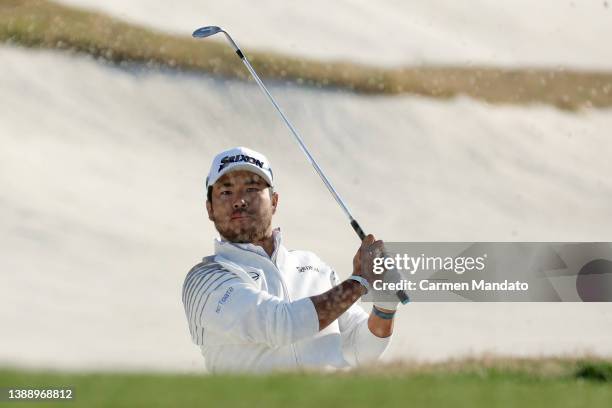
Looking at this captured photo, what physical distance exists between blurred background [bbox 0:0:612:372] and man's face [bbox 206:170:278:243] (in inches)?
316

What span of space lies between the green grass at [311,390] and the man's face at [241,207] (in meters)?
2.16

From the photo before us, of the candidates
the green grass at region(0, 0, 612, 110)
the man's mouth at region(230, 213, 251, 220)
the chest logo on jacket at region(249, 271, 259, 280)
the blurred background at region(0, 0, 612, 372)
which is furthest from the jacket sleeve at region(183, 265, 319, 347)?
the green grass at region(0, 0, 612, 110)

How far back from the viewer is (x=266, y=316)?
6.87 metres

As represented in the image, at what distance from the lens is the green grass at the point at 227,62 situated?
24828 mm

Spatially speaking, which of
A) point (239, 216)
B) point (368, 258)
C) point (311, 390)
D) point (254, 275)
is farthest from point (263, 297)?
point (311, 390)

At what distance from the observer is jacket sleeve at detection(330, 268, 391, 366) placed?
7477 millimetres

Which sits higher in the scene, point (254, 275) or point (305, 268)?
point (305, 268)

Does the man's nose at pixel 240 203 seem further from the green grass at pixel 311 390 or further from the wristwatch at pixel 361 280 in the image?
the green grass at pixel 311 390

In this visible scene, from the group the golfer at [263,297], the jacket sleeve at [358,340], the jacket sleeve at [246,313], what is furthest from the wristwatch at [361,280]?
the jacket sleeve at [358,340]

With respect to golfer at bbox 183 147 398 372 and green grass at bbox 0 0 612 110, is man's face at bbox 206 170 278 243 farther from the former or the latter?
green grass at bbox 0 0 612 110

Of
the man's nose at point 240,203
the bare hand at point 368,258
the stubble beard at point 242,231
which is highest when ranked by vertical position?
the man's nose at point 240,203

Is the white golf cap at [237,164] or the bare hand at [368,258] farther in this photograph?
the white golf cap at [237,164]

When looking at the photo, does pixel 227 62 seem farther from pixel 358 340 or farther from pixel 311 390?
pixel 311 390

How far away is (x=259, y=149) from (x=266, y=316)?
16.4 meters
